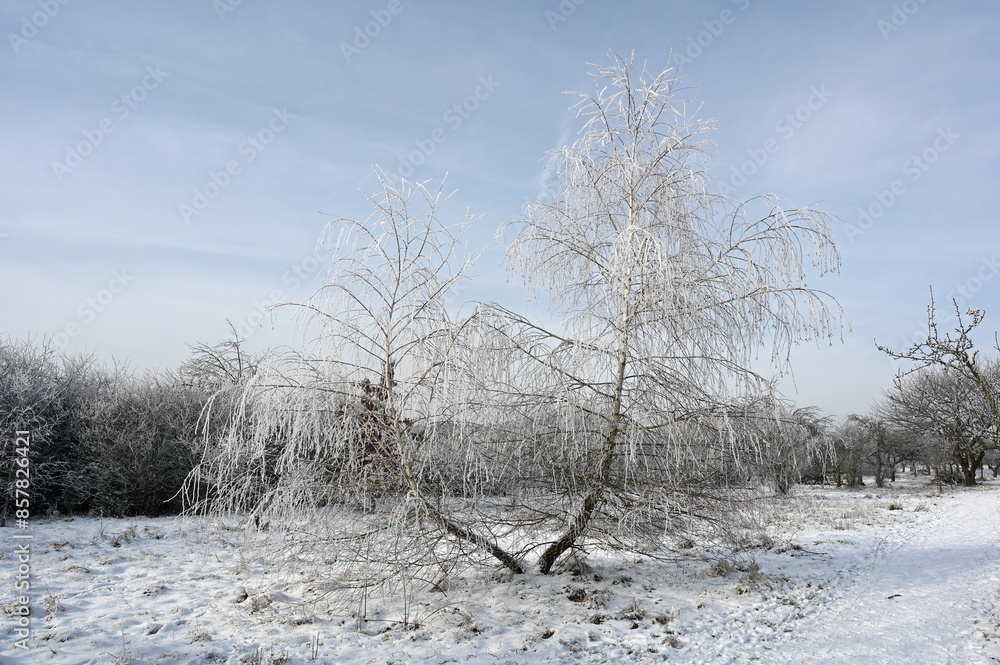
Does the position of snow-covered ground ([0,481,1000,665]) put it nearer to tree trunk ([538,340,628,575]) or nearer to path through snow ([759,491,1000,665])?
path through snow ([759,491,1000,665])

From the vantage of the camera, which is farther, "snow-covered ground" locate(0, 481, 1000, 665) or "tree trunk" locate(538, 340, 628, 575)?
"tree trunk" locate(538, 340, 628, 575)

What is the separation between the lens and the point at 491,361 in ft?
17.0

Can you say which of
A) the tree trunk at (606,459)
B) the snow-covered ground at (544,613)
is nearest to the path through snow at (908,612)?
the snow-covered ground at (544,613)

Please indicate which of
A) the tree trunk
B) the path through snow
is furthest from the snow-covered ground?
the tree trunk

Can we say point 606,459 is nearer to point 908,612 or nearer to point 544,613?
point 544,613

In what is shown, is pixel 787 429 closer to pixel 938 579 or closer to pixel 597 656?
pixel 597 656

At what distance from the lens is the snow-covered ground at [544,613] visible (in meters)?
4.35

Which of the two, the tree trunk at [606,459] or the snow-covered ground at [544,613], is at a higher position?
the tree trunk at [606,459]

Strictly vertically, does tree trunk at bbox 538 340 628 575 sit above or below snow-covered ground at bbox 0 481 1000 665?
above

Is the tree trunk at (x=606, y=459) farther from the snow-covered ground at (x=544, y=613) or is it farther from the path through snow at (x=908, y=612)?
the path through snow at (x=908, y=612)

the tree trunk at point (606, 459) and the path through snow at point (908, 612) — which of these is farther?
the tree trunk at point (606, 459)

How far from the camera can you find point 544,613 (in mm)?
A: 5137

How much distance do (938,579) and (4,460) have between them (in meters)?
14.6

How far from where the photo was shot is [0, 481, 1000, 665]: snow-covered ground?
4.35 meters
